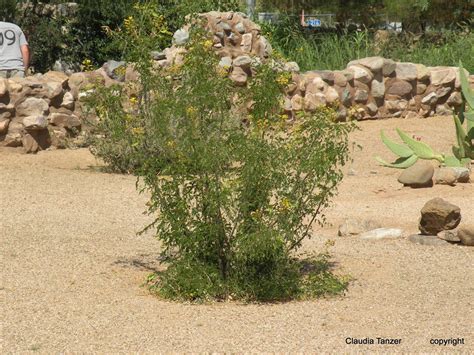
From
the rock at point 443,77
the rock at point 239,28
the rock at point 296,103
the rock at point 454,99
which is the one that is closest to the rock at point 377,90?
the rock at point 443,77

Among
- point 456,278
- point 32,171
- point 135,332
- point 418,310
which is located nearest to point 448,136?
point 32,171

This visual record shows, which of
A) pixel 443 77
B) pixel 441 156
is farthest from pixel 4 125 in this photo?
pixel 443 77

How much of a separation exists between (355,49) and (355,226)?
361 inches

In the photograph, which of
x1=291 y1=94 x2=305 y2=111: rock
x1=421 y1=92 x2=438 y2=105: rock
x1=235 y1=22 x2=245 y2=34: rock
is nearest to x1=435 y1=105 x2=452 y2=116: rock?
x1=421 y1=92 x2=438 y2=105: rock

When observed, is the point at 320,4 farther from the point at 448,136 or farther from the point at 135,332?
the point at 135,332

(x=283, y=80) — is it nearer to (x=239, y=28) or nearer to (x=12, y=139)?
(x=12, y=139)

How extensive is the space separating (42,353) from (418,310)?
2.04m

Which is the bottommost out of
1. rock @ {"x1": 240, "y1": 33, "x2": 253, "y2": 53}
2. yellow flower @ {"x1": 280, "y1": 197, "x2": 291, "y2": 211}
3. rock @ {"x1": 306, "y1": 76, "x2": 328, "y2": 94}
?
rock @ {"x1": 306, "y1": 76, "x2": 328, "y2": 94}

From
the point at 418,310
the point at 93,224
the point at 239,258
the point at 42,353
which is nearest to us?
the point at 42,353

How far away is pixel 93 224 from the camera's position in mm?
8727

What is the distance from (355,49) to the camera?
57.5 ft

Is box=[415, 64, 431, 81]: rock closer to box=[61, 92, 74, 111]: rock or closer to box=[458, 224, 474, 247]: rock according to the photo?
box=[61, 92, 74, 111]: rock

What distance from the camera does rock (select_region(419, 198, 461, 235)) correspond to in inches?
324

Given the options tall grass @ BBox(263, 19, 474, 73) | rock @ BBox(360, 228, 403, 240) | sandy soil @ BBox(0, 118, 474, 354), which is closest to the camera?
sandy soil @ BBox(0, 118, 474, 354)
